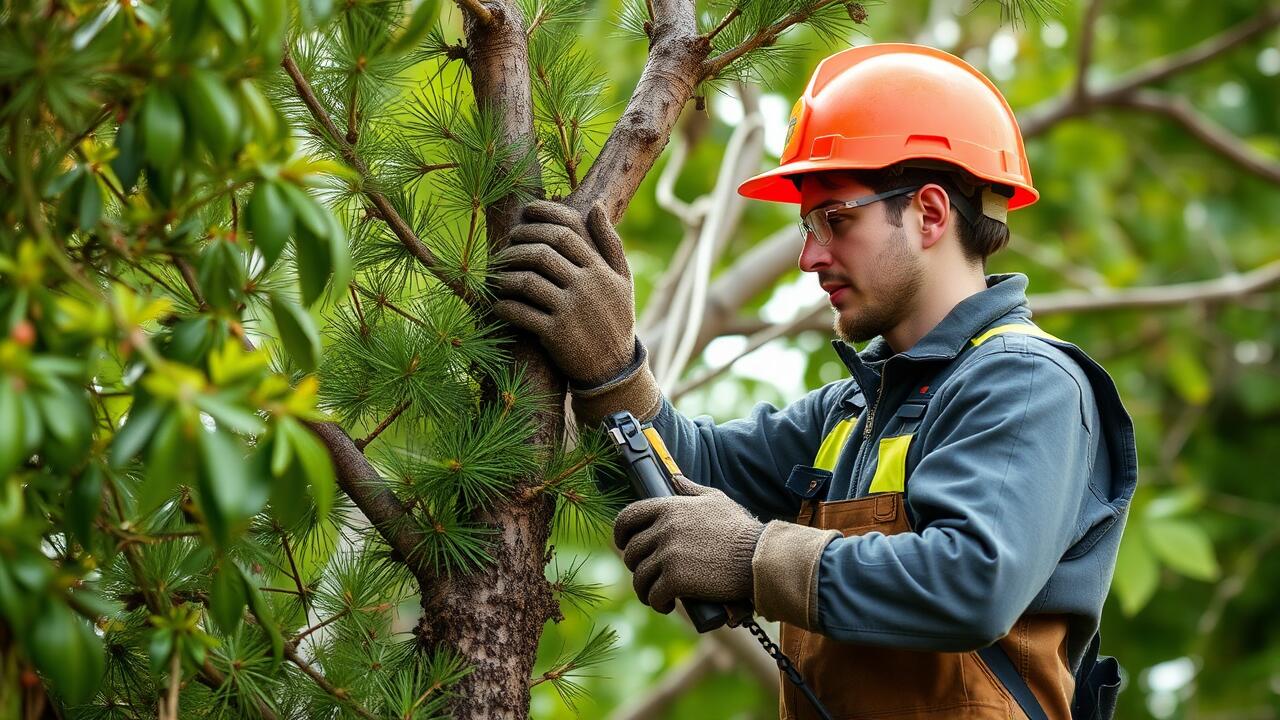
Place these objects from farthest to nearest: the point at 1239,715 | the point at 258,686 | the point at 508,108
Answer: the point at 1239,715
the point at 508,108
the point at 258,686

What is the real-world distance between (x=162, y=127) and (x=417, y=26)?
1.78 ft

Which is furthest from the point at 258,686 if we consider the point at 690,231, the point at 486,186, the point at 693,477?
the point at 690,231

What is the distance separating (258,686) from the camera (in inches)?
75.7

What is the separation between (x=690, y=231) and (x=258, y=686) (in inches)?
111

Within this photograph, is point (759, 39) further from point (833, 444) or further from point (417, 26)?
point (417, 26)

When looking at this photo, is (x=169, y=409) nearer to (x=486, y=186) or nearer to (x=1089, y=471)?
(x=486, y=186)

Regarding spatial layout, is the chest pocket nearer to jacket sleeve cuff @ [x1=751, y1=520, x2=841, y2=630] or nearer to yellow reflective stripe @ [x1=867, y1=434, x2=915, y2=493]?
yellow reflective stripe @ [x1=867, y1=434, x2=915, y2=493]

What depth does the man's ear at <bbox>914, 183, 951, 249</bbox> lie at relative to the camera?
243 centimetres

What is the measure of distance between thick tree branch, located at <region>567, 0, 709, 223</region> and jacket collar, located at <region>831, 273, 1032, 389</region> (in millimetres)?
483

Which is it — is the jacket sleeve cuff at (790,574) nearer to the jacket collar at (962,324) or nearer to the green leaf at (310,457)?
the jacket collar at (962,324)

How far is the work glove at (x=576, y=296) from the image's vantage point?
2230 mm

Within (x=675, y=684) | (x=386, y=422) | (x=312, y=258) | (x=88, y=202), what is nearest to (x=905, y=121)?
(x=386, y=422)

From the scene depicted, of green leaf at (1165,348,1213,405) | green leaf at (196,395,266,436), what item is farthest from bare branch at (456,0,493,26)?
green leaf at (1165,348,1213,405)

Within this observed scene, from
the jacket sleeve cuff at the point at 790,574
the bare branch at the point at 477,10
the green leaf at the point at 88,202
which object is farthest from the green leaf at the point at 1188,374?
the green leaf at the point at 88,202
